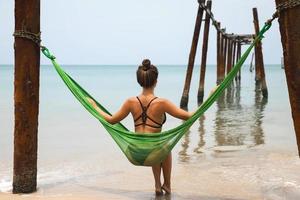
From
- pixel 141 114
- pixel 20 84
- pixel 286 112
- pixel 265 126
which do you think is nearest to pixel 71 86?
pixel 20 84

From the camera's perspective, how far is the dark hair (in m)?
3.65

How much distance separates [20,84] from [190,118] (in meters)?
1.53

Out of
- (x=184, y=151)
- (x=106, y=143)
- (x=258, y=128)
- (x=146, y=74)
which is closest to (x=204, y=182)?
(x=146, y=74)

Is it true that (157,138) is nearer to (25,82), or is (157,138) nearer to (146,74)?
(146,74)

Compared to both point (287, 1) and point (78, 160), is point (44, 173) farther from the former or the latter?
point (287, 1)

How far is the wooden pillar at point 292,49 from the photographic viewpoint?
2910 millimetres

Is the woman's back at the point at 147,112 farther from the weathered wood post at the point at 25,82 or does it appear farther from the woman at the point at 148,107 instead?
the weathered wood post at the point at 25,82

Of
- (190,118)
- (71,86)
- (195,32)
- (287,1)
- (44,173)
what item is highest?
(195,32)

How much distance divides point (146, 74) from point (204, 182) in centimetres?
163

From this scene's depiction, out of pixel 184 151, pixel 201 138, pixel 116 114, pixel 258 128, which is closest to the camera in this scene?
pixel 116 114

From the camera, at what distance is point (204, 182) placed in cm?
472

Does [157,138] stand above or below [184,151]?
above

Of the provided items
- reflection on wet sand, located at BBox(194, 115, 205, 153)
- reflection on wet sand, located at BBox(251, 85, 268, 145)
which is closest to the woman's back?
reflection on wet sand, located at BBox(194, 115, 205, 153)

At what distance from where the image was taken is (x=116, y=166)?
572 cm
